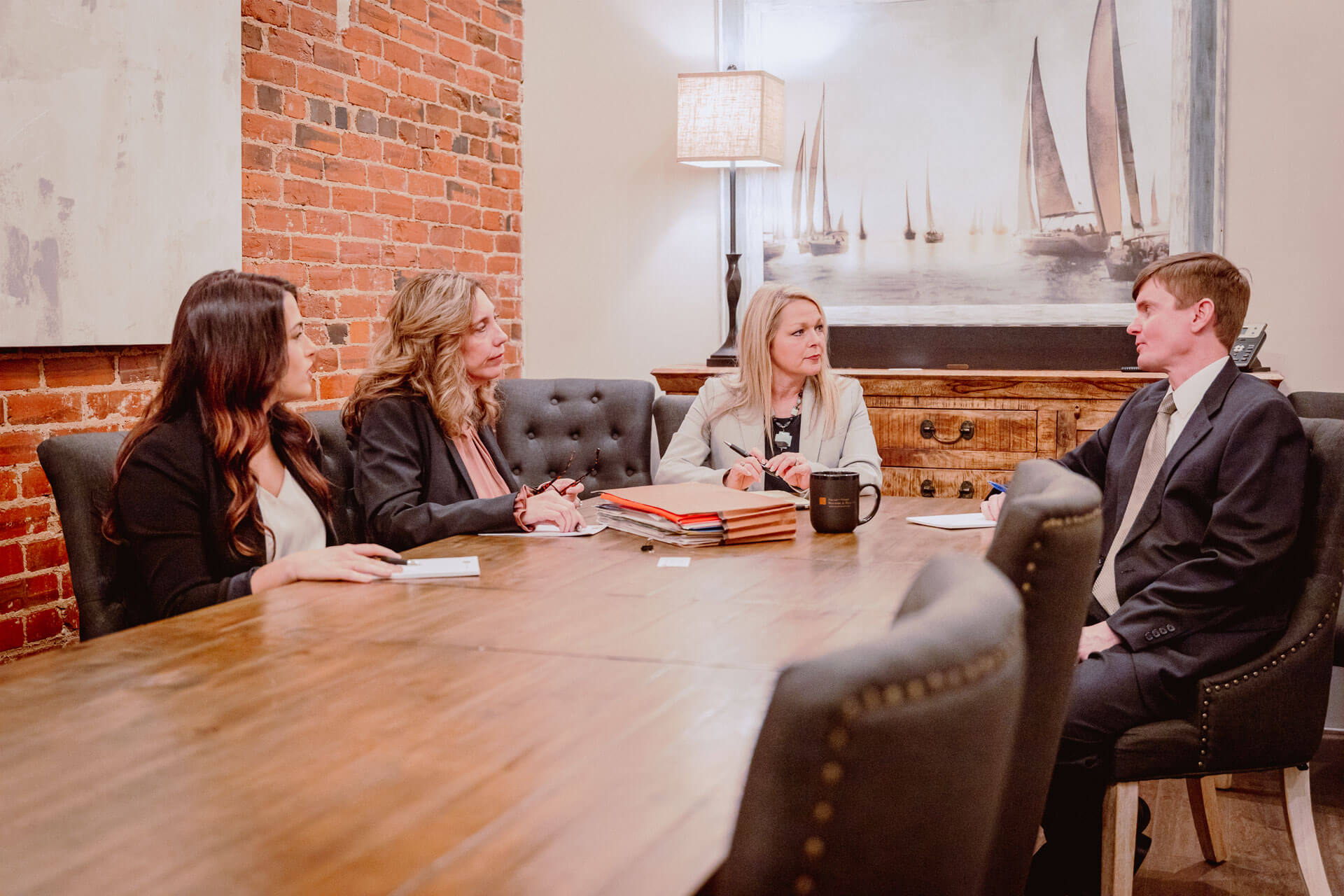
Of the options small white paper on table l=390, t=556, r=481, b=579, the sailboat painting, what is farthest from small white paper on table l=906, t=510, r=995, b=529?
the sailboat painting

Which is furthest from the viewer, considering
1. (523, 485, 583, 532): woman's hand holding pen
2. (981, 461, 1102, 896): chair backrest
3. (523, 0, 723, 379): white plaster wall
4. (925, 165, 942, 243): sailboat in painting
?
(523, 0, 723, 379): white plaster wall

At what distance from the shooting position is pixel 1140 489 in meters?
2.29

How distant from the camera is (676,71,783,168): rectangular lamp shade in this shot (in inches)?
157

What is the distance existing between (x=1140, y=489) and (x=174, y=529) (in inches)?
72.8

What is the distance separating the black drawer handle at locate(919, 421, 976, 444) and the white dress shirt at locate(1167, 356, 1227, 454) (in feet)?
4.45

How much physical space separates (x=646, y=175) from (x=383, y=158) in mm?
1139

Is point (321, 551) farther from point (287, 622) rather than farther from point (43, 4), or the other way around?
point (43, 4)

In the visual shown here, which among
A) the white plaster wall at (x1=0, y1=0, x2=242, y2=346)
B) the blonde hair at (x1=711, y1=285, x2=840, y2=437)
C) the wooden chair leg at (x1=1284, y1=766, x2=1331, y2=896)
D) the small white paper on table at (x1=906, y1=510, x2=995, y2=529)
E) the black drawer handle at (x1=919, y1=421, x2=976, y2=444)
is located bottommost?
the wooden chair leg at (x1=1284, y1=766, x2=1331, y2=896)

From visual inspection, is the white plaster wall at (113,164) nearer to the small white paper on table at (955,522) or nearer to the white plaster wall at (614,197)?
the white plaster wall at (614,197)

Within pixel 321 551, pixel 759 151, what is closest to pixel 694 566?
pixel 321 551

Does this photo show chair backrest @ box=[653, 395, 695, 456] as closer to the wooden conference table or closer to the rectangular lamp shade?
the rectangular lamp shade

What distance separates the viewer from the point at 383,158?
390 cm

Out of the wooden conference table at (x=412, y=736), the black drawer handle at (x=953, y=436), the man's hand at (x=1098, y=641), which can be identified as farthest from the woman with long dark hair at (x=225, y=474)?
the black drawer handle at (x=953, y=436)

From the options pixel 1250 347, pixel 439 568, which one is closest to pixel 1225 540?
pixel 439 568
